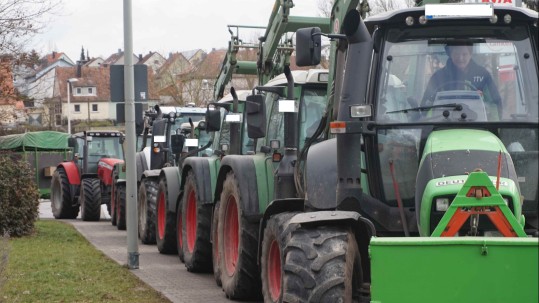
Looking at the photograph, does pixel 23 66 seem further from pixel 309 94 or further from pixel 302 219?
pixel 302 219

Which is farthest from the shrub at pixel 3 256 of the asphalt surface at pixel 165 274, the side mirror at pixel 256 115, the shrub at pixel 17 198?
the shrub at pixel 17 198

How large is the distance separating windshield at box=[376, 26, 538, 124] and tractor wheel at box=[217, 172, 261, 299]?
3.98 m

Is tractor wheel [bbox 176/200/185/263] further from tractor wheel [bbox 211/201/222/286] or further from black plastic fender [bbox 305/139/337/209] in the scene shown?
black plastic fender [bbox 305/139/337/209]

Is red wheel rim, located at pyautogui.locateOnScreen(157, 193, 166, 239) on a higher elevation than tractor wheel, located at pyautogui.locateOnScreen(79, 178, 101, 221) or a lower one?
higher

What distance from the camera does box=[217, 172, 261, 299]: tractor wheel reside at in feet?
38.8

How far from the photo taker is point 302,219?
26.2 ft

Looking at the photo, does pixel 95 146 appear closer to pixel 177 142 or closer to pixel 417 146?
pixel 177 142

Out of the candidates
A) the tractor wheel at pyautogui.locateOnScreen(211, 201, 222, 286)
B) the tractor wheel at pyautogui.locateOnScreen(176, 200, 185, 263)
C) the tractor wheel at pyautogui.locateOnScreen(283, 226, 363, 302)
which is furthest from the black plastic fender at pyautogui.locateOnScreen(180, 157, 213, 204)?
the tractor wheel at pyautogui.locateOnScreen(283, 226, 363, 302)

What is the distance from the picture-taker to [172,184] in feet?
58.2

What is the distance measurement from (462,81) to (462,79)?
18 mm

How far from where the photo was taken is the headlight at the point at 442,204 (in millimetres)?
7355

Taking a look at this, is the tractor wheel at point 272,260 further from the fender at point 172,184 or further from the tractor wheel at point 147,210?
the tractor wheel at point 147,210

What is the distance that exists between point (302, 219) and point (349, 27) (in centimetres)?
151

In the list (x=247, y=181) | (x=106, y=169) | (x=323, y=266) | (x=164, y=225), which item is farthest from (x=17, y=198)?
(x=323, y=266)
